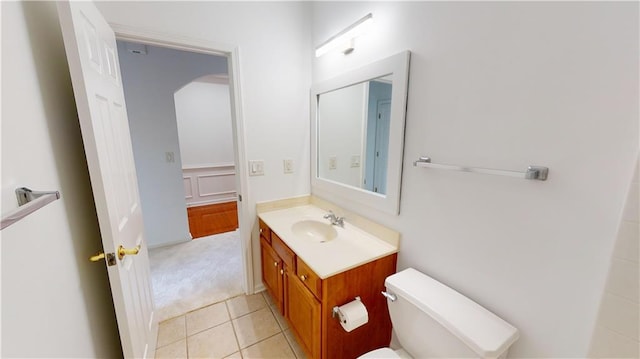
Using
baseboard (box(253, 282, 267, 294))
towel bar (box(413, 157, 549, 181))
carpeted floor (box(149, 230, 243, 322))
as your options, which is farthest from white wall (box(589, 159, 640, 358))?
carpeted floor (box(149, 230, 243, 322))

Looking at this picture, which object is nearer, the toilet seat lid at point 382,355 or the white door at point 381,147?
the toilet seat lid at point 382,355

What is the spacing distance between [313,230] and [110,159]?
1266 millimetres

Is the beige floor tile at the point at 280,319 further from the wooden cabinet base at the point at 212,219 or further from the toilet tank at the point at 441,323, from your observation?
the wooden cabinet base at the point at 212,219

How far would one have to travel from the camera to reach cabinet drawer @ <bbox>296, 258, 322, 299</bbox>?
1.18 meters

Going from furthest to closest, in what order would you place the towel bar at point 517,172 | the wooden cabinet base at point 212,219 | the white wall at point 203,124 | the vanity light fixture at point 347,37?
the white wall at point 203,124
the wooden cabinet base at point 212,219
the vanity light fixture at point 347,37
the towel bar at point 517,172

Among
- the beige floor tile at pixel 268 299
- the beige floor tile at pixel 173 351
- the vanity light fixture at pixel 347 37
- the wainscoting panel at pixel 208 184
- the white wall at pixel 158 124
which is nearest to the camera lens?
the vanity light fixture at pixel 347 37

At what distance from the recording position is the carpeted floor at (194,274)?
6.61ft

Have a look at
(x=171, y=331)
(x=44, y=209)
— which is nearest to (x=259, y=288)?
(x=171, y=331)

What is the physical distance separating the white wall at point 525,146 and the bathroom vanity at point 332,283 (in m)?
0.29

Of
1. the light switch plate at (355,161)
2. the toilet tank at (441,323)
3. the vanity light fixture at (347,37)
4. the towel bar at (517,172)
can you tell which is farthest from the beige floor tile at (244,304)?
the vanity light fixture at (347,37)

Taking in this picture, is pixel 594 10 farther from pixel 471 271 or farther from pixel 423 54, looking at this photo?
pixel 471 271

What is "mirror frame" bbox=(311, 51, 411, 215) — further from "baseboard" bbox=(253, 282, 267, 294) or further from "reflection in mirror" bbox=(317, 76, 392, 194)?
"baseboard" bbox=(253, 282, 267, 294)

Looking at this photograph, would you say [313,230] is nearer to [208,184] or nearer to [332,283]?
[332,283]

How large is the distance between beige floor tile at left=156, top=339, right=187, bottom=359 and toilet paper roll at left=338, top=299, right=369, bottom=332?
44.4 inches
